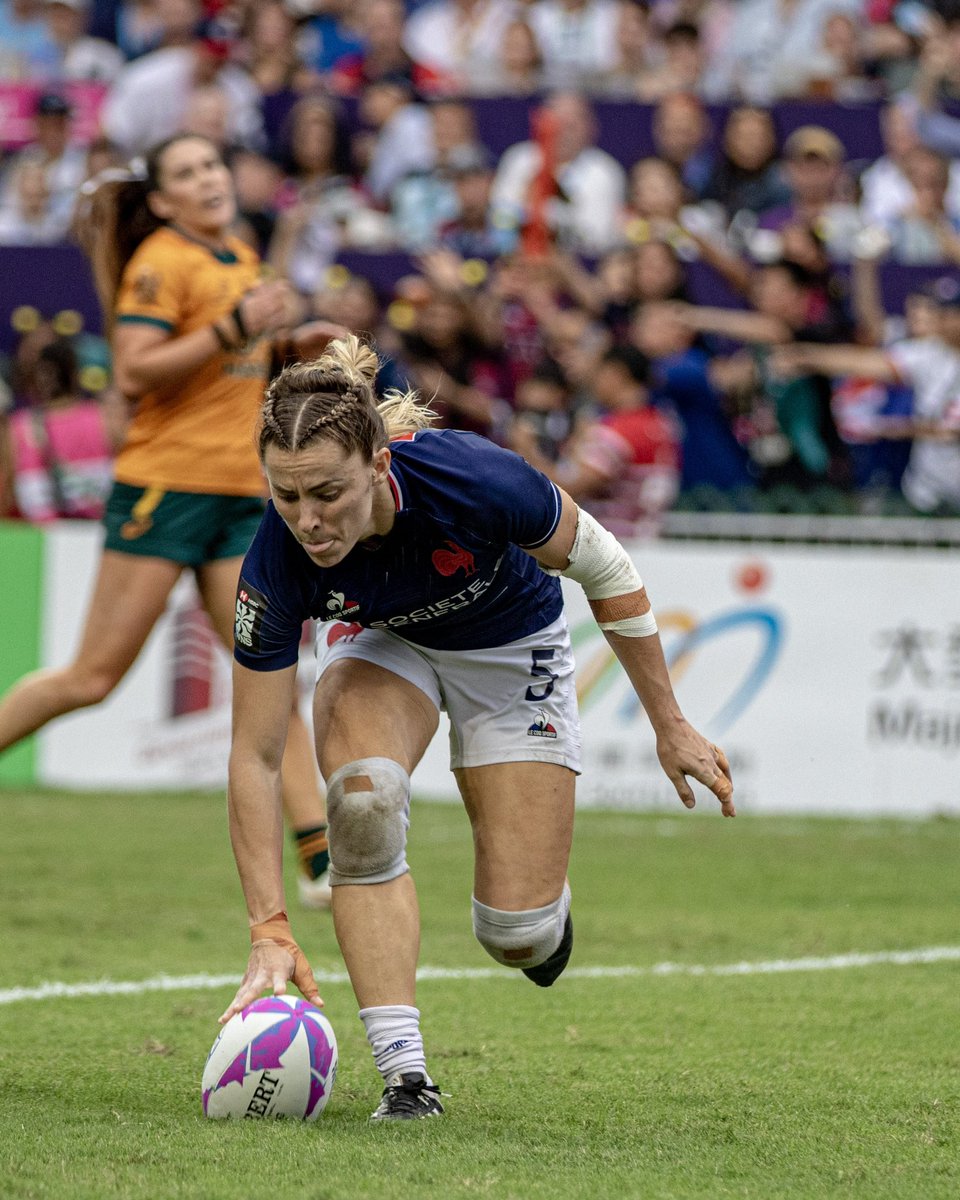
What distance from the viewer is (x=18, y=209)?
574 inches

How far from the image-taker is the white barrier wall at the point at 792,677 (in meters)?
10.3

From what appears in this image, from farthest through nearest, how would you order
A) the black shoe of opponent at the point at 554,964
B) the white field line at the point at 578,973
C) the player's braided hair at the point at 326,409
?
the white field line at the point at 578,973
the black shoe of opponent at the point at 554,964
the player's braided hair at the point at 326,409

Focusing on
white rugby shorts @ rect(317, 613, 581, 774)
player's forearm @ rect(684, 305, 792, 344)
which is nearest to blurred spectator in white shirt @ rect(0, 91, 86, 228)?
player's forearm @ rect(684, 305, 792, 344)

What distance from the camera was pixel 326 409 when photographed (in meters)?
3.88

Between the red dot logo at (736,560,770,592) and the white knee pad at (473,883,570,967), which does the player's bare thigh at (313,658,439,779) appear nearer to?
the white knee pad at (473,883,570,967)

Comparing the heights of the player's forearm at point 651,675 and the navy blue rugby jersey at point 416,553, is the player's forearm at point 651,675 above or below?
below

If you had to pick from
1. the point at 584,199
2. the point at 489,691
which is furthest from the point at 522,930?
the point at 584,199

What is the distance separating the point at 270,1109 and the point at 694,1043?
143 centimetres

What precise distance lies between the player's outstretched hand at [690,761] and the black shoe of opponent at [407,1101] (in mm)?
868

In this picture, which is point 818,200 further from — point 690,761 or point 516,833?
point 690,761

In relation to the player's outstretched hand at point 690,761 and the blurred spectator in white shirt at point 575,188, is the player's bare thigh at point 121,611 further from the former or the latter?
the blurred spectator in white shirt at point 575,188

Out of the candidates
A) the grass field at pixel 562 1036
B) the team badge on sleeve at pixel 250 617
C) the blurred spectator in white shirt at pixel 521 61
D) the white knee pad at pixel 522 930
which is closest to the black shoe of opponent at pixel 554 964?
the white knee pad at pixel 522 930

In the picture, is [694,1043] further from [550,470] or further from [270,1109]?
[550,470]

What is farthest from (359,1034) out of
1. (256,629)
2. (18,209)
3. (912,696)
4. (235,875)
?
(18,209)
